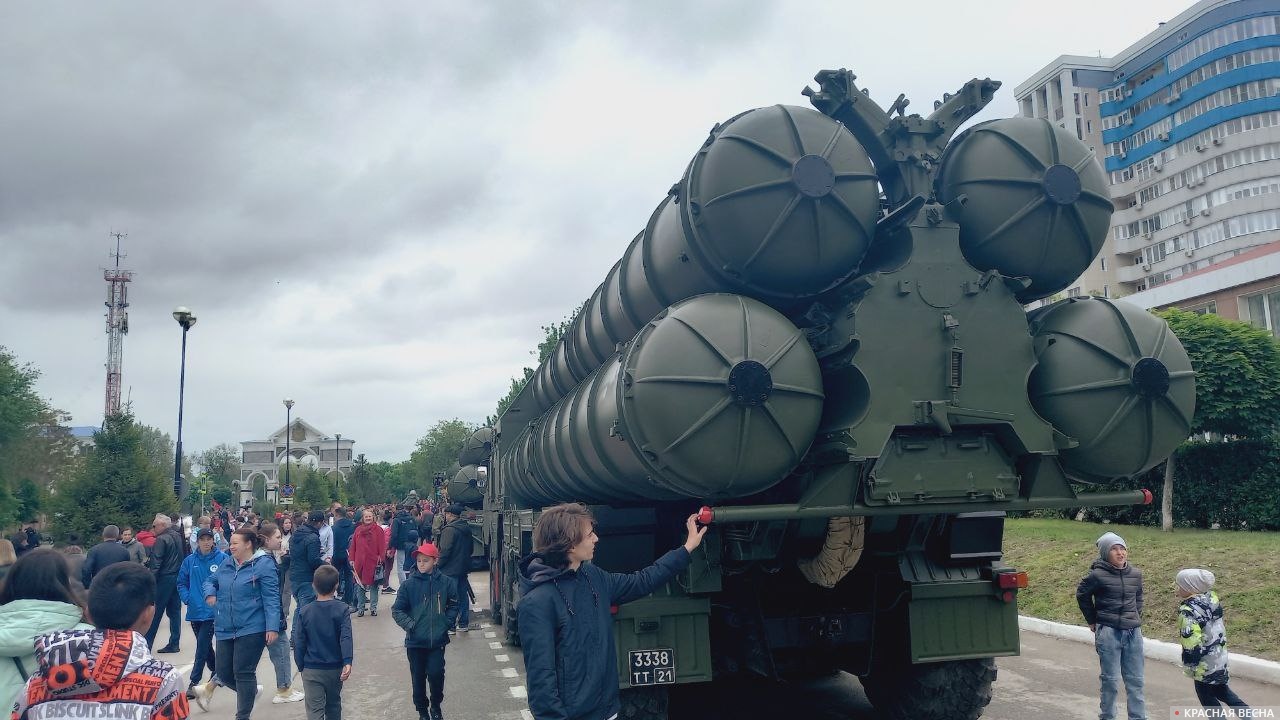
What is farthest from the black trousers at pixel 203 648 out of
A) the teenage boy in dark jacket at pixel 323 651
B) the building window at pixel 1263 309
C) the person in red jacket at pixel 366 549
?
the building window at pixel 1263 309

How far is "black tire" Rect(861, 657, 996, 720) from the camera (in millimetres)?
6227

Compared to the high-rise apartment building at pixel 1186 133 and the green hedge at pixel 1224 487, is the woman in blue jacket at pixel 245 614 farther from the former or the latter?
the high-rise apartment building at pixel 1186 133

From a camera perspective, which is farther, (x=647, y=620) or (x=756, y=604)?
(x=756, y=604)

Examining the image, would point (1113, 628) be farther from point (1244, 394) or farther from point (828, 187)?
point (1244, 394)

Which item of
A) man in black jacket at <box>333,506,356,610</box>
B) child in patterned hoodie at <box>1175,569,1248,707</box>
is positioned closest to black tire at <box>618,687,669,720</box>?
child in patterned hoodie at <box>1175,569,1248,707</box>

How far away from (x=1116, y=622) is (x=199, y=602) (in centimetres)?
805

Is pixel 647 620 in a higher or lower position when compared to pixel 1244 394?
lower

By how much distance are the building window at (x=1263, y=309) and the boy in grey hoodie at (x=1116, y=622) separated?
79.1ft

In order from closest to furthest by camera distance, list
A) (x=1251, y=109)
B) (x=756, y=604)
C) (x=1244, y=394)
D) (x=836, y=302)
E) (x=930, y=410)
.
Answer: (x=930, y=410) → (x=836, y=302) → (x=756, y=604) → (x=1244, y=394) → (x=1251, y=109)

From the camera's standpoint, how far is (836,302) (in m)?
5.23

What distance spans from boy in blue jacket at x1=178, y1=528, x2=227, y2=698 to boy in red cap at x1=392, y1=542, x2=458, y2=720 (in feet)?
8.60

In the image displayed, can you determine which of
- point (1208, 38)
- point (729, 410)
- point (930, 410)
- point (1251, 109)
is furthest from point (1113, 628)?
point (1208, 38)

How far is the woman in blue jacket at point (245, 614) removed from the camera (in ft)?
22.5

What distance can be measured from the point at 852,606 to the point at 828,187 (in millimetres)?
3081
